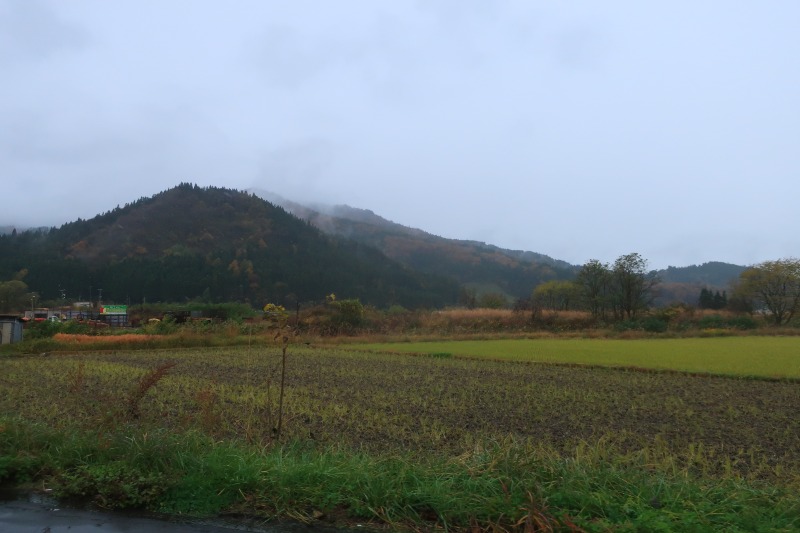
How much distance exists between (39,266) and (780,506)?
75.7m

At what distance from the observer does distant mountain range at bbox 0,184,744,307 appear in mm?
66938

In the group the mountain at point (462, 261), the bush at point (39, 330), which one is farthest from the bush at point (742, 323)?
the mountain at point (462, 261)

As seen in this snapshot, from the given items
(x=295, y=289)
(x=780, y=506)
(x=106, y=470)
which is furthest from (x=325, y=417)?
(x=295, y=289)

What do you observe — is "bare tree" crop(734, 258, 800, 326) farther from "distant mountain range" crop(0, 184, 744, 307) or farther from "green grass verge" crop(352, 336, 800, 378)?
"green grass verge" crop(352, 336, 800, 378)

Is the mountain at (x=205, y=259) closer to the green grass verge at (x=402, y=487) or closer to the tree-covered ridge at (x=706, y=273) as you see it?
the tree-covered ridge at (x=706, y=273)

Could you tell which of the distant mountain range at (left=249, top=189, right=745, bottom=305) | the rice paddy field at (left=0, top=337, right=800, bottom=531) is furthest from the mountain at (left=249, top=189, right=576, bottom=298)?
the rice paddy field at (left=0, top=337, right=800, bottom=531)

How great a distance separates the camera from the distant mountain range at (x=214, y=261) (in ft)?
220

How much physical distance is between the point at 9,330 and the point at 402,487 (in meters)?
26.5

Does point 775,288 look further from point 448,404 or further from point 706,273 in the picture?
point 706,273

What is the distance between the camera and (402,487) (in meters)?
4.14

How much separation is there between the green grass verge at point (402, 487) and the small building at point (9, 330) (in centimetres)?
2351

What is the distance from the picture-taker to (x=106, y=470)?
4.55 meters

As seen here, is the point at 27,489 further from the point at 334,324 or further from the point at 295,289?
the point at 295,289

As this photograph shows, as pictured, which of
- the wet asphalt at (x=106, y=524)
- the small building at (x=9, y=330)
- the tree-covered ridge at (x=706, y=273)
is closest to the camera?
the wet asphalt at (x=106, y=524)
